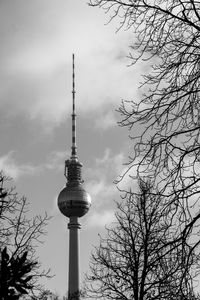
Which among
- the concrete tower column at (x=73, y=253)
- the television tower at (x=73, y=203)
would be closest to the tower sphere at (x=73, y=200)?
the television tower at (x=73, y=203)

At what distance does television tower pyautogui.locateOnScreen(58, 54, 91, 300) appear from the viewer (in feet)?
445

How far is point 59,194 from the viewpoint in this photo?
5527 inches

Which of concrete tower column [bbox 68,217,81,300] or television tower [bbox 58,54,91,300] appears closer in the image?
television tower [bbox 58,54,91,300]

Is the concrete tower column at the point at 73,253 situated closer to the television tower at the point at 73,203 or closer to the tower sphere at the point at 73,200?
the television tower at the point at 73,203

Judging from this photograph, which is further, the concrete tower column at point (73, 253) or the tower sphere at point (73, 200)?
the concrete tower column at point (73, 253)

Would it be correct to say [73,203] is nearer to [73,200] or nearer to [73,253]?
[73,200]

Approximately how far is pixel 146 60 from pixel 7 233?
10.7 meters

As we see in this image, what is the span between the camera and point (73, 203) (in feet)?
443

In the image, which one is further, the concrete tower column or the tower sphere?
the concrete tower column

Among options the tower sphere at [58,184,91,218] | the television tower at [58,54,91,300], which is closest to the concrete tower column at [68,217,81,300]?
the television tower at [58,54,91,300]

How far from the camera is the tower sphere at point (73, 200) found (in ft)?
443

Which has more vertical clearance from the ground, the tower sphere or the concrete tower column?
the tower sphere

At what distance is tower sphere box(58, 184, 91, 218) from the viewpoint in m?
135

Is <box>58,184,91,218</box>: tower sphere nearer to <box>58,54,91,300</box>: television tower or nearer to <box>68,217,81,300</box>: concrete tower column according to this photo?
<box>58,54,91,300</box>: television tower
